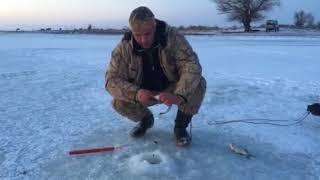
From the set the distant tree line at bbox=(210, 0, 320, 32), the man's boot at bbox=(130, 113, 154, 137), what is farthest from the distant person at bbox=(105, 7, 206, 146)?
the distant tree line at bbox=(210, 0, 320, 32)

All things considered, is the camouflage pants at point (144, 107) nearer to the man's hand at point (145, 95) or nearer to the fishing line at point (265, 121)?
the man's hand at point (145, 95)

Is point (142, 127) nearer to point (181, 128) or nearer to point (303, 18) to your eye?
point (181, 128)

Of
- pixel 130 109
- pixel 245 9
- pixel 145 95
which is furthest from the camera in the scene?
pixel 245 9

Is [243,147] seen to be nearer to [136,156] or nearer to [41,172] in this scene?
[136,156]

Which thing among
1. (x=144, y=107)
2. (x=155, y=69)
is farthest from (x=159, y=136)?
(x=155, y=69)

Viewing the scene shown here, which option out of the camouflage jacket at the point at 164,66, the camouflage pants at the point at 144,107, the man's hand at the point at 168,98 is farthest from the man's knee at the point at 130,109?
the man's hand at the point at 168,98

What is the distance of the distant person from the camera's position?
3.85 m

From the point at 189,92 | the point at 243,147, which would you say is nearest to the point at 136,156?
the point at 189,92

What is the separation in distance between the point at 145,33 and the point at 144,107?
39.2 inches

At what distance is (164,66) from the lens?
413 centimetres

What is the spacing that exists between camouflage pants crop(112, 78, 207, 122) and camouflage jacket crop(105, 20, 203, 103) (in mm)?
150

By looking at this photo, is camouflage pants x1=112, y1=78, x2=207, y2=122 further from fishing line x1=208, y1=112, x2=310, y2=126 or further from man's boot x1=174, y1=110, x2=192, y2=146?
fishing line x1=208, y1=112, x2=310, y2=126

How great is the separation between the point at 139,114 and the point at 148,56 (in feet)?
2.45

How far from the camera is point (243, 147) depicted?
14.1 feet
